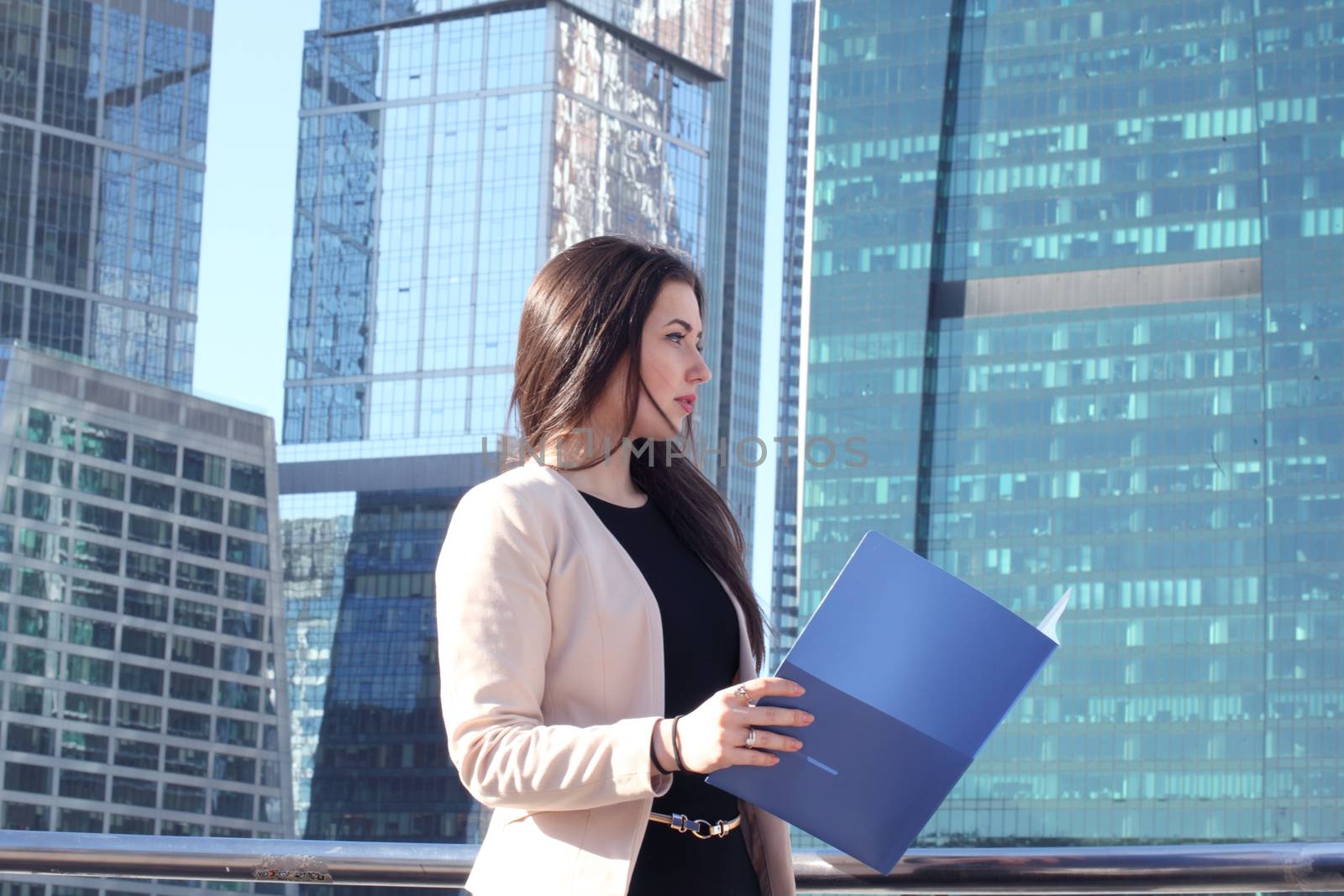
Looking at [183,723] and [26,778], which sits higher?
[183,723]

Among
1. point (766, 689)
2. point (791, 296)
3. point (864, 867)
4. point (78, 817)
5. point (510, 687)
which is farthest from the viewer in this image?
point (791, 296)

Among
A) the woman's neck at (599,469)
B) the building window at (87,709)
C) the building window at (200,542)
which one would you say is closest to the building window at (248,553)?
the building window at (200,542)

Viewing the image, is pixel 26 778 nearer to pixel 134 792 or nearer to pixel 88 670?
pixel 134 792

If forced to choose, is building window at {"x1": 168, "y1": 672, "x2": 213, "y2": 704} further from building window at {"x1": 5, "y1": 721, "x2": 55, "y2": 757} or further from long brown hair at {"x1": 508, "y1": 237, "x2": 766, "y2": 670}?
long brown hair at {"x1": 508, "y1": 237, "x2": 766, "y2": 670}

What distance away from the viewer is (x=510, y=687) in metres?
1.85

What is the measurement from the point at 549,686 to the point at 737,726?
0.30 m

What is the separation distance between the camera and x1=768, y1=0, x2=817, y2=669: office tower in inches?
3947

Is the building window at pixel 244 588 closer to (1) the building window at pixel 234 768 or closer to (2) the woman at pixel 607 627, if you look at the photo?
(1) the building window at pixel 234 768

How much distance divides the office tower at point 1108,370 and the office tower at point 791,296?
2897 centimetres

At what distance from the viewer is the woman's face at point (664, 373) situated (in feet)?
6.82

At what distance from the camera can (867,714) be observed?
5.81 feet

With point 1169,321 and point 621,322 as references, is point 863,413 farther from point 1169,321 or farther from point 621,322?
point 621,322

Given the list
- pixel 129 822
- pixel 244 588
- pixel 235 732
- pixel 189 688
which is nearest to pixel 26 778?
pixel 129 822

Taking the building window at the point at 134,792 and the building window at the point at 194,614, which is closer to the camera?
the building window at the point at 134,792
